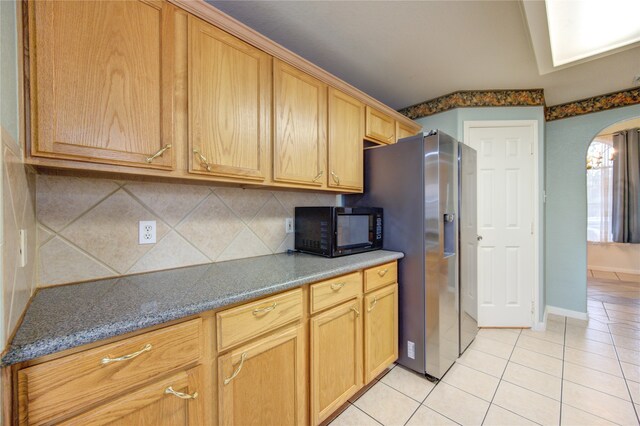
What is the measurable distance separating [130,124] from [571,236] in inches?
155

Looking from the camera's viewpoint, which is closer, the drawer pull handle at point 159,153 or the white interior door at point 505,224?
the drawer pull handle at point 159,153

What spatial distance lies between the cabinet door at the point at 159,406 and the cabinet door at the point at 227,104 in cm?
84

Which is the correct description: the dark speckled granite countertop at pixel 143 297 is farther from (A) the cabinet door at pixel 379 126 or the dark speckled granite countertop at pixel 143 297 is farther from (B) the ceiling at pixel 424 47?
(B) the ceiling at pixel 424 47

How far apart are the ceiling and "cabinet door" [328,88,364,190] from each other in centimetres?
38

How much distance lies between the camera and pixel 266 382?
113 centimetres

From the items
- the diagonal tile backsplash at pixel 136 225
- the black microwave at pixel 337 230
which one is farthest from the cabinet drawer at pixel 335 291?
the diagonal tile backsplash at pixel 136 225

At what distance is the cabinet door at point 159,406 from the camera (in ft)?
2.46

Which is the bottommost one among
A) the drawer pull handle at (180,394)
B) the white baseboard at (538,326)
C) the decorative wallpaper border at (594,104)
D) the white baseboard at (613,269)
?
the white baseboard at (538,326)

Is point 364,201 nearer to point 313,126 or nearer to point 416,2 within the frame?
point 313,126

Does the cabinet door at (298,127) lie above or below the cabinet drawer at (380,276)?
above

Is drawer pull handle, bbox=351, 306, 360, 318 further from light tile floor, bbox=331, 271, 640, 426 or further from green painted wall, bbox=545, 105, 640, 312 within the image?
green painted wall, bbox=545, 105, 640, 312

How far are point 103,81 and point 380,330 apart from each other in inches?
75.5

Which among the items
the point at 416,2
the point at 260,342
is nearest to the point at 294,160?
the point at 260,342

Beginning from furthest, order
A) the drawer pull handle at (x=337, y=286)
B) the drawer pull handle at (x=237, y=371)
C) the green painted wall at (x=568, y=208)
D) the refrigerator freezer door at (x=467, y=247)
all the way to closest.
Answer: the green painted wall at (x=568, y=208), the refrigerator freezer door at (x=467, y=247), the drawer pull handle at (x=337, y=286), the drawer pull handle at (x=237, y=371)
